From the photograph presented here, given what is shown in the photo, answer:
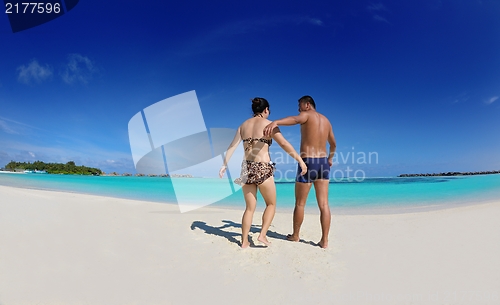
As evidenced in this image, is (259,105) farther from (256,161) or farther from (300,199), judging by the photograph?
(300,199)

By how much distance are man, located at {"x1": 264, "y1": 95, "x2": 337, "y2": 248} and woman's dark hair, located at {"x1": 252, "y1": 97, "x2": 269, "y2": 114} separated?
41 centimetres

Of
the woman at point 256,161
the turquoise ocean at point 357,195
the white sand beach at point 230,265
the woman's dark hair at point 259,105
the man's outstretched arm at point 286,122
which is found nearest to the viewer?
the white sand beach at point 230,265

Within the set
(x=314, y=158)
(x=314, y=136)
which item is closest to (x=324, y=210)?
(x=314, y=158)

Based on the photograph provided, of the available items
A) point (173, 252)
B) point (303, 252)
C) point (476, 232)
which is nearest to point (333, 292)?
point (303, 252)

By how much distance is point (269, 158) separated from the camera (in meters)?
3.96

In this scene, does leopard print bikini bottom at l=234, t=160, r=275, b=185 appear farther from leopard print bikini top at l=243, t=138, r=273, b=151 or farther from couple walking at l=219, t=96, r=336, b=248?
leopard print bikini top at l=243, t=138, r=273, b=151

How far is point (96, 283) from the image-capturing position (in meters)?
2.70

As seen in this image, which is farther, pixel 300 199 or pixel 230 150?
pixel 300 199

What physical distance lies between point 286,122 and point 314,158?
802 mm

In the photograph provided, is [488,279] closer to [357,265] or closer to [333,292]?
[357,265]

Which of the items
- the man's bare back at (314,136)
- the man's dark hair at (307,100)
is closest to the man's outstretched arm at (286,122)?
the man's bare back at (314,136)

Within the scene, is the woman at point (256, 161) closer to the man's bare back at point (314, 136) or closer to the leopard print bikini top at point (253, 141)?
the leopard print bikini top at point (253, 141)

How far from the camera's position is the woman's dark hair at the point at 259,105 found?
3977mm

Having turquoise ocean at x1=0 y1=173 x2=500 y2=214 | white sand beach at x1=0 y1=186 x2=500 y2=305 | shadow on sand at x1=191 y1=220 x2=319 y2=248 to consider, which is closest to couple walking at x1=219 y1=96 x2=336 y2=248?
shadow on sand at x1=191 y1=220 x2=319 y2=248
